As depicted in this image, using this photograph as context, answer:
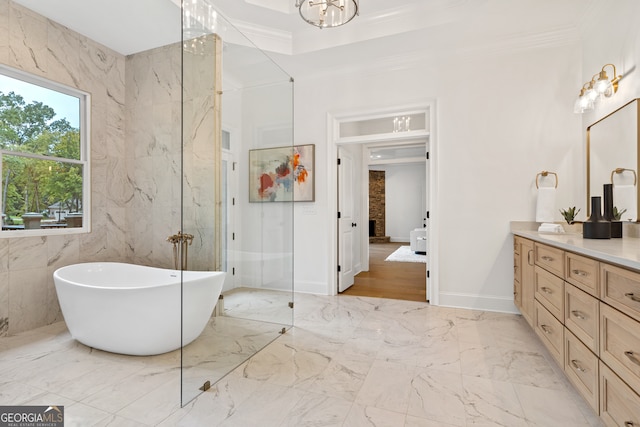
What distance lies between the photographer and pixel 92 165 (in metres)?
3.50

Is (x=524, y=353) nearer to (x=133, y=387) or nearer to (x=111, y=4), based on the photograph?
(x=133, y=387)

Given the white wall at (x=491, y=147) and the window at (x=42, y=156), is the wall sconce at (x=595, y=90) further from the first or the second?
the window at (x=42, y=156)

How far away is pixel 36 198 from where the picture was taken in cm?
305

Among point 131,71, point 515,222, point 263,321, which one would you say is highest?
point 131,71

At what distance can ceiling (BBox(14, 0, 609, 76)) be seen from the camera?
2.92 m

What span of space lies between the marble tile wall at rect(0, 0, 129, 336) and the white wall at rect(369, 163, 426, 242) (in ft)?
27.3

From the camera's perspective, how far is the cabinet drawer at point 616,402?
1.17 m

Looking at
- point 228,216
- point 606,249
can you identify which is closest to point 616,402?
point 606,249

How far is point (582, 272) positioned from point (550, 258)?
1.80 feet

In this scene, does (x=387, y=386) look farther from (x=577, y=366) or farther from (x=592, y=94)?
(x=592, y=94)

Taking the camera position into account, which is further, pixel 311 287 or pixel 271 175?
pixel 311 287

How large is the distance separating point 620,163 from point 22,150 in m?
5.10

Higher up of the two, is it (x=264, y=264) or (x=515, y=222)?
(x=515, y=222)

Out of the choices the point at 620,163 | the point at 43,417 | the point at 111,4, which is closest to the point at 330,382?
the point at 43,417
